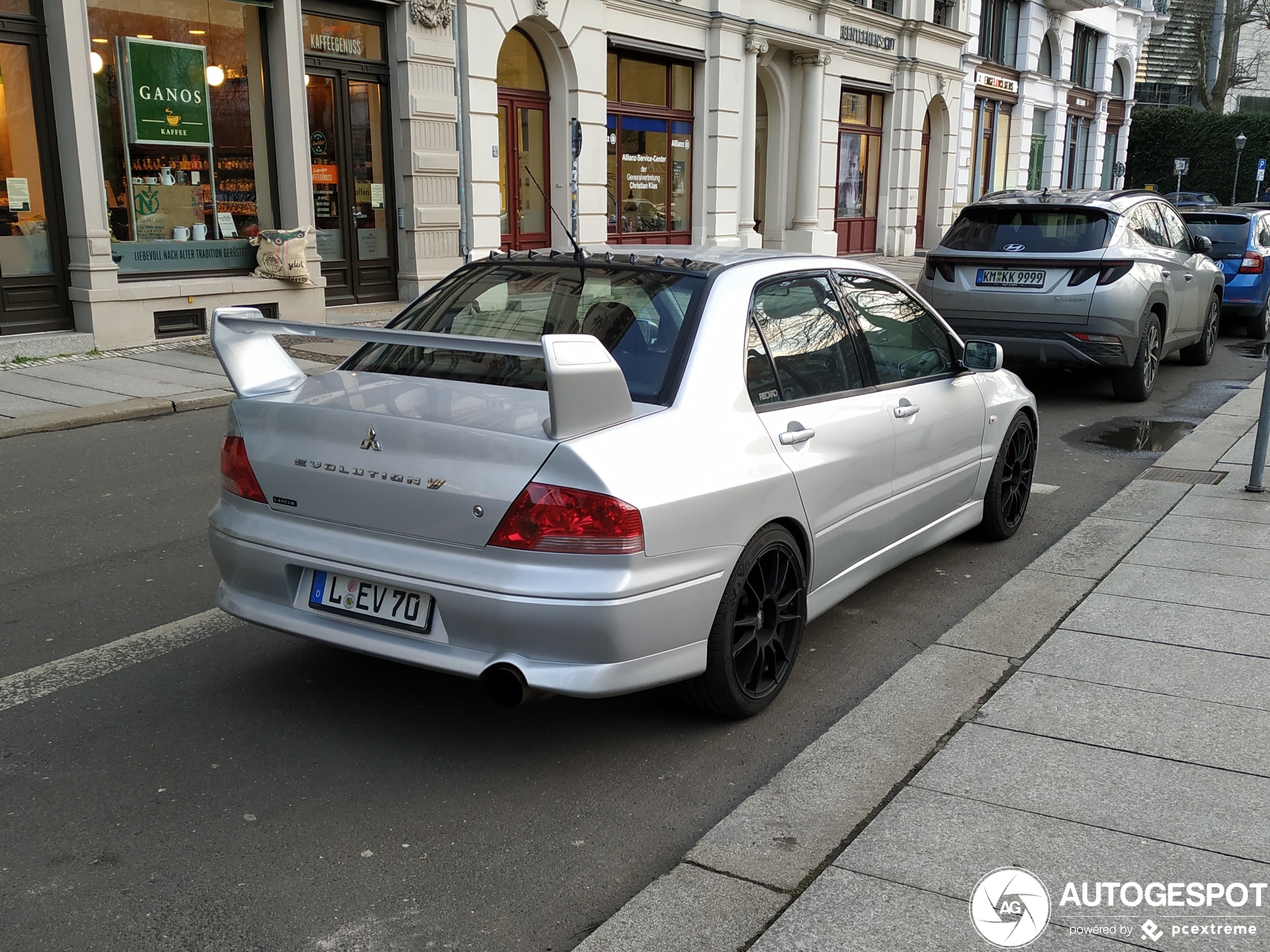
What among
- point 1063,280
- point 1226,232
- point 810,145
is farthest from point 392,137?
point 810,145

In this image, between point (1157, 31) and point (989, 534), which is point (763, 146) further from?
point (1157, 31)

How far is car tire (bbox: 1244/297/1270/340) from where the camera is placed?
15953 millimetres

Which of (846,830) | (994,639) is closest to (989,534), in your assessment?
(994,639)

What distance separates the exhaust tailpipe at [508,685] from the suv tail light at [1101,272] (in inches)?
316

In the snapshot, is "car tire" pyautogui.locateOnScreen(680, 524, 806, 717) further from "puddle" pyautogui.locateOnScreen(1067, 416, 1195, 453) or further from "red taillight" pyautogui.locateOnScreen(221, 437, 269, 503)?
"puddle" pyautogui.locateOnScreen(1067, 416, 1195, 453)

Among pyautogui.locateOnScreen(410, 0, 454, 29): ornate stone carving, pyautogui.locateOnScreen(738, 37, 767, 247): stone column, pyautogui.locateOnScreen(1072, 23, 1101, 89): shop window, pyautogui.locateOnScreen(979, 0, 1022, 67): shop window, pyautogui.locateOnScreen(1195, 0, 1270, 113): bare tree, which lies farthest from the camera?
pyautogui.locateOnScreen(1195, 0, 1270, 113): bare tree

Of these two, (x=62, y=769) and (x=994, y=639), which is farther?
(x=994, y=639)

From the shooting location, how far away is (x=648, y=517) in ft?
11.4

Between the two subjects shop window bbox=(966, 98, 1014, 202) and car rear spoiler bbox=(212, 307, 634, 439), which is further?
shop window bbox=(966, 98, 1014, 202)

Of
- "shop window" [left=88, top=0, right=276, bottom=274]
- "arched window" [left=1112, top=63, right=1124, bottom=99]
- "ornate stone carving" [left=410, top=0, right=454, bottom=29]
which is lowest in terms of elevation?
"shop window" [left=88, top=0, right=276, bottom=274]

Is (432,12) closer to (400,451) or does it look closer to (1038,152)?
(400,451)

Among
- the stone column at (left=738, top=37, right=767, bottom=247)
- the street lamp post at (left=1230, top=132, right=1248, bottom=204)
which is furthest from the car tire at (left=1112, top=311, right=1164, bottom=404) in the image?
the street lamp post at (left=1230, top=132, right=1248, bottom=204)

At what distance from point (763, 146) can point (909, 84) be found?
4.95m

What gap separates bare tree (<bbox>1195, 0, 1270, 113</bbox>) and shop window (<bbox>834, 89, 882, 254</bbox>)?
2914cm
